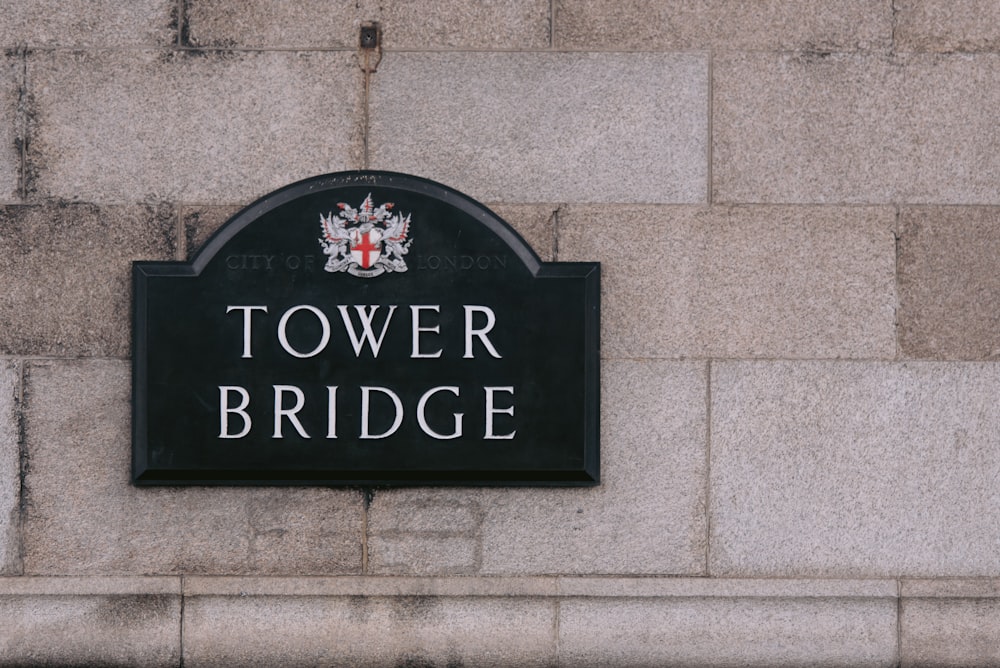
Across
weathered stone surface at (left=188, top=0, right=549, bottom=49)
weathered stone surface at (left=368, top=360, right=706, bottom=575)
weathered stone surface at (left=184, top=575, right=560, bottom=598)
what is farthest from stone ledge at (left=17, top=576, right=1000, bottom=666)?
weathered stone surface at (left=188, top=0, right=549, bottom=49)

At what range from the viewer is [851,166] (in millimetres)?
5586

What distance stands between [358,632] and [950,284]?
3.84 m

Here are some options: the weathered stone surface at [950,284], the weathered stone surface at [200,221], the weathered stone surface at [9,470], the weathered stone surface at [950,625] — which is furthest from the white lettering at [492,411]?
the weathered stone surface at [9,470]

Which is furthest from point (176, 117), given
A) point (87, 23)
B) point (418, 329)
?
point (418, 329)

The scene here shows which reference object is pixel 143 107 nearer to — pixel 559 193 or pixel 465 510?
pixel 559 193

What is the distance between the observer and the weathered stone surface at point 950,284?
557 centimetres

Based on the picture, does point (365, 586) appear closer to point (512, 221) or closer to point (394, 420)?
point (394, 420)

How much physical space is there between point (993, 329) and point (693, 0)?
8.21 ft

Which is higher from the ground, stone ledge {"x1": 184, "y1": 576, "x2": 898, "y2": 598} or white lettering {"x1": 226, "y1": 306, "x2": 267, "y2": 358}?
white lettering {"x1": 226, "y1": 306, "x2": 267, "y2": 358}

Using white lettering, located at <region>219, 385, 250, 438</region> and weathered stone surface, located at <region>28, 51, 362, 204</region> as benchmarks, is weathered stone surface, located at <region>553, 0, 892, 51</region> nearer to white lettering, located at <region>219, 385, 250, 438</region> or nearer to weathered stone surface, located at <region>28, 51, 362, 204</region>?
weathered stone surface, located at <region>28, 51, 362, 204</region>

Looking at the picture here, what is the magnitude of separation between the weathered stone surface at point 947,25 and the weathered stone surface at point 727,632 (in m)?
3.15

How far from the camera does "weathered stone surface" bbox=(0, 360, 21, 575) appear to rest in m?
5.56

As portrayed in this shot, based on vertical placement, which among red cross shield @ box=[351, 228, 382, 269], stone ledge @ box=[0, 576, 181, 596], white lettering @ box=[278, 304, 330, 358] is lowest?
stone ledge @ box=[0, 576, 181, 596]

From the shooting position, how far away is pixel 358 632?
5.51 meters
